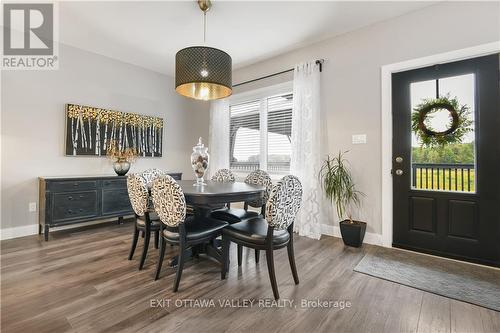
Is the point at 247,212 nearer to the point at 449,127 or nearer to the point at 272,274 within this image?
the point at 272,274

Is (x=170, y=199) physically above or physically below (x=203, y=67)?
below

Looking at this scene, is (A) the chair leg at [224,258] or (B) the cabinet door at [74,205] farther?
(B) the cabinet door at [74,205]

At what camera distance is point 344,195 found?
10.2 ft

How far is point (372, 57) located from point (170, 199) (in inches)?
117

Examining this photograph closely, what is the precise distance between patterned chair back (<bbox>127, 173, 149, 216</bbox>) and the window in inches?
92.8

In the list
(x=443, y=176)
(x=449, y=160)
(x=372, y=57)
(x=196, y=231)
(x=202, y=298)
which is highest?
(x=372, y=57)

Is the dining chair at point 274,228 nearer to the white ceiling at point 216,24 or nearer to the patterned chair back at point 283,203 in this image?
the patterned chair back at point 283,203

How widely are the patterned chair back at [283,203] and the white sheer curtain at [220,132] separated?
287 cm

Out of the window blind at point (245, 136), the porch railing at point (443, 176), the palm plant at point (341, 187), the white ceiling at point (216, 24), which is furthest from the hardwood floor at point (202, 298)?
the white ceiling at point (216, 24)

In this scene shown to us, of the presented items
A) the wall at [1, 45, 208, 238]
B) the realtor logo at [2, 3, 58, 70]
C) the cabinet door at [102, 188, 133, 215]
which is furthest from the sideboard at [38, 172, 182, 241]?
the realtor logo at [2, 3, 58, 70]

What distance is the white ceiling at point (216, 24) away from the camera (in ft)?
8.75

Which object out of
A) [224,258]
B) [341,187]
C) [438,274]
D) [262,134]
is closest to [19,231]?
[224,258]

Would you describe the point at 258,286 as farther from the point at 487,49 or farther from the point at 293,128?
the point at 487,49

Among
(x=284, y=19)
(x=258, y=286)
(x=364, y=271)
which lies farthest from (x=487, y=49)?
(x=258, y=286)
